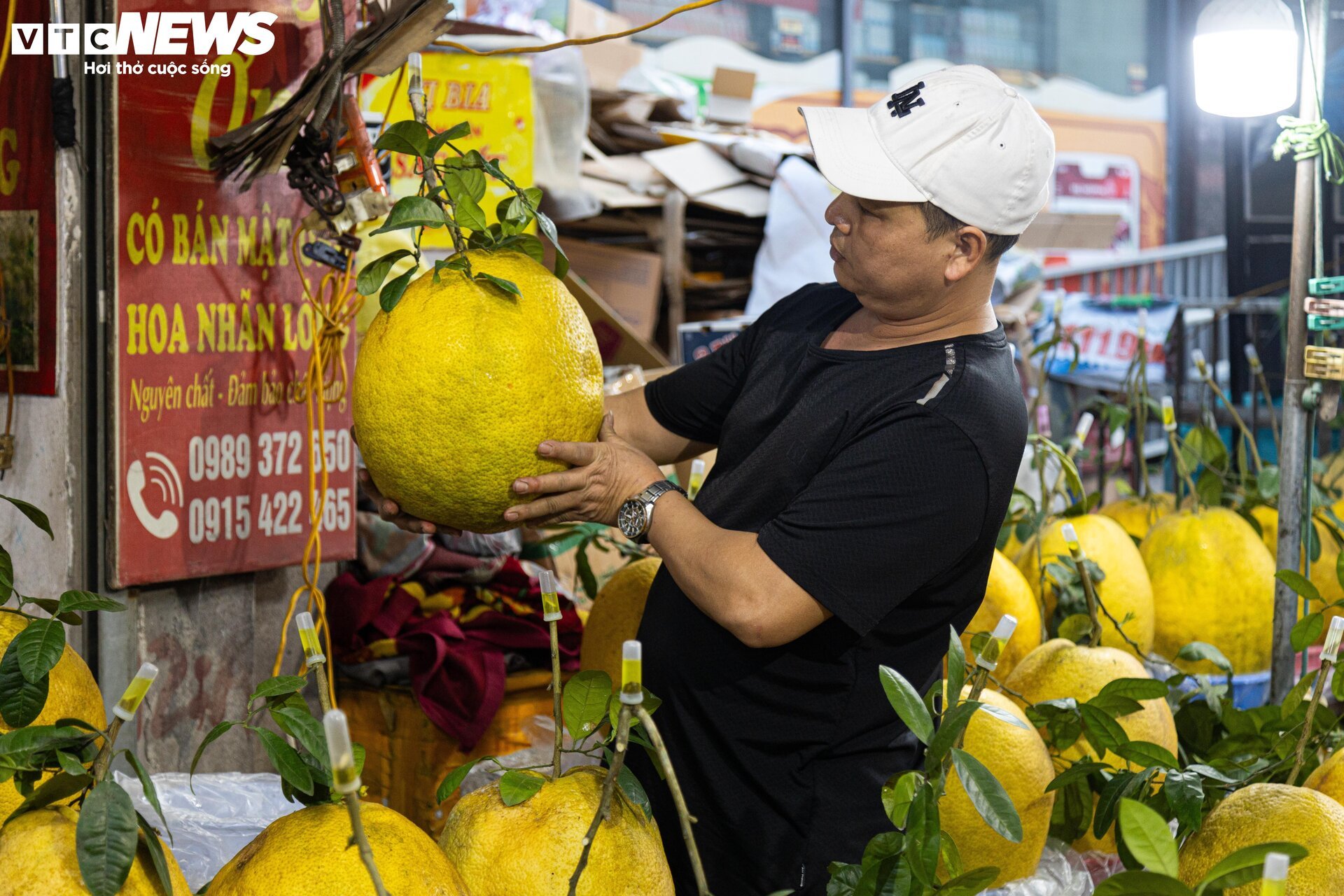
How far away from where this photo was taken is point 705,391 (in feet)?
5.67

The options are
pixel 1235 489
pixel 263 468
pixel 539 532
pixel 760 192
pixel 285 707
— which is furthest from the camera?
pixel 760 192

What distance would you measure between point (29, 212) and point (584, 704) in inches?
48.9

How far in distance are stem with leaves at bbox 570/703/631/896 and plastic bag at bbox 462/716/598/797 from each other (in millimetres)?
634

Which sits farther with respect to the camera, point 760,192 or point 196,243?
point 760,192

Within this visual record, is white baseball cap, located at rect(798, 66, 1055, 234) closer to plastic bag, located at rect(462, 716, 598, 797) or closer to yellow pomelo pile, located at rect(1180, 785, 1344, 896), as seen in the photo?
yellow pomelo pile, located at rect(1180, 785, 1344, 896)

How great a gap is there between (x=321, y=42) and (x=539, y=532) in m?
1.24

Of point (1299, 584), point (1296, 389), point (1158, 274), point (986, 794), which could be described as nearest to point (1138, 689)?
→ point (1299, 584)

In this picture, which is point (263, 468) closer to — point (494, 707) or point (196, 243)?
point (196, 243)

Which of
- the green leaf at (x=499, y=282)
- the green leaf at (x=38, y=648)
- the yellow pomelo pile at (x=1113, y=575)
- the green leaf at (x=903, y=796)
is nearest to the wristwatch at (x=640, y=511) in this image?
the green leaf at (x=499, y=282)

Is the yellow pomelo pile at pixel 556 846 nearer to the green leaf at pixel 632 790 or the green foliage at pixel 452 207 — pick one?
the green leaf at pixel 632 790

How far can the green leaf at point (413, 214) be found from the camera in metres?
1.21

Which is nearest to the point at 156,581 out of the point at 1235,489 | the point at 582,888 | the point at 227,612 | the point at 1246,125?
the point at 227,612

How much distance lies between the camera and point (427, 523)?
1.44 m

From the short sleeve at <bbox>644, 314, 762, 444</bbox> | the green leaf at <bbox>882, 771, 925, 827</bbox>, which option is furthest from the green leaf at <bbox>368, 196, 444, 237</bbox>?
the green leaf at <bbox>882, 771, 925, 827</bbox>
